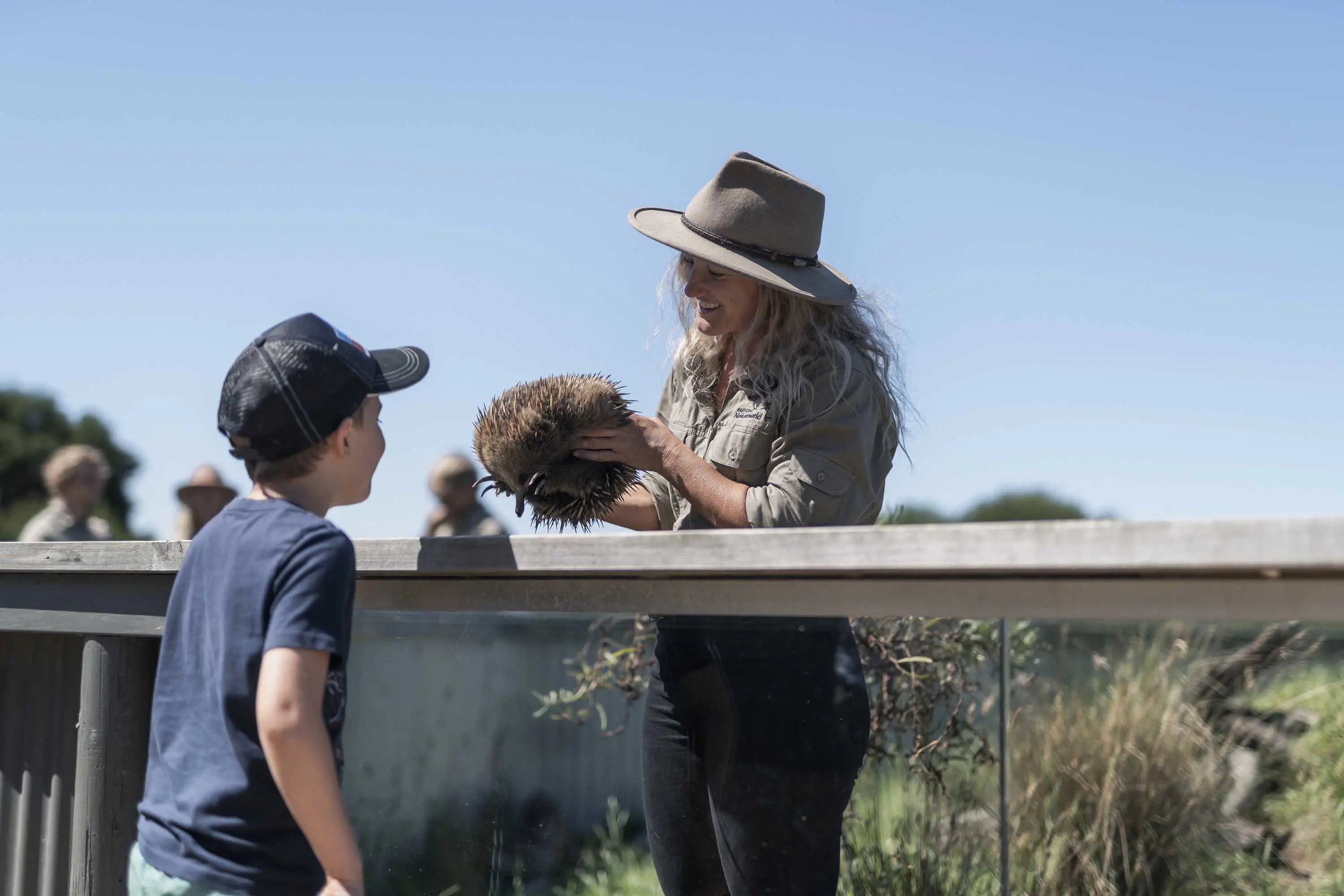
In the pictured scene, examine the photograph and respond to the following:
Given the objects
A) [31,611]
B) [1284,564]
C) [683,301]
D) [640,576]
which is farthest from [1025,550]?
[31,611]

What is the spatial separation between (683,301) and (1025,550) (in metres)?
1.52

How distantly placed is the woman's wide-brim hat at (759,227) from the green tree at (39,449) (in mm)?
41626

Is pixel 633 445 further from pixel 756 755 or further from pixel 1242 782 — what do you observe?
pixel 1242 782

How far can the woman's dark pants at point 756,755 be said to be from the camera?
2121 mm

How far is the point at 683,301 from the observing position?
3.00m

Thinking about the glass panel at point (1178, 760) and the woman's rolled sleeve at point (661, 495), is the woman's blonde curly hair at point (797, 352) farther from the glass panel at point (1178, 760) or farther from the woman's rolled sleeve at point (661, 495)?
the glass panel at point (1178, 760)

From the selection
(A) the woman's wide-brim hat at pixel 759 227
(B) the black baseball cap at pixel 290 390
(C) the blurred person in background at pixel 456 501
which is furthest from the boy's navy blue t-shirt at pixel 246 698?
(C) the blurred person in background at pixel 456 501

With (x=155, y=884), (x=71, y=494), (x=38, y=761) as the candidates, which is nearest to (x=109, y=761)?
(x=38, y=761)

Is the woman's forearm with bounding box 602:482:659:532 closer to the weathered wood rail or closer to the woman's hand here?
the woman's hand

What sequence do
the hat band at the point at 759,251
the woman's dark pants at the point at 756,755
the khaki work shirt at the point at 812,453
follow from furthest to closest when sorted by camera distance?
the hat band at the point at 759,251, the khaki work shirt at the point at 812,453, the woman's dark pants at the point at 756,755

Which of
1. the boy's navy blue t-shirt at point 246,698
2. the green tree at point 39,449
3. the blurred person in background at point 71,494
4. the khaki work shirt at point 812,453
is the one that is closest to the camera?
the boy's navy blue t-shirt at point 246,698

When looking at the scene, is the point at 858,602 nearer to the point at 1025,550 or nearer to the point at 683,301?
the point at 1025,550

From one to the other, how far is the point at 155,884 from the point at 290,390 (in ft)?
2.61

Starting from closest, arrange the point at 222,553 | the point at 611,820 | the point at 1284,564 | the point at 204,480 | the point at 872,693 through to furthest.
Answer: the point at 1284,564 < the point at 222,553 < the point at 611,820 < the point at 872,693 < the point at 204,480
